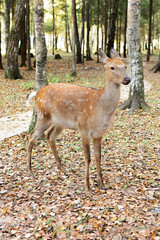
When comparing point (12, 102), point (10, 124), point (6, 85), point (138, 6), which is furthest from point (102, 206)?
point (6, 85)

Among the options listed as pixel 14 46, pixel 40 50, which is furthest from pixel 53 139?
pixel 14 46

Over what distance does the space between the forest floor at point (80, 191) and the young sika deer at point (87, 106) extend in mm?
546

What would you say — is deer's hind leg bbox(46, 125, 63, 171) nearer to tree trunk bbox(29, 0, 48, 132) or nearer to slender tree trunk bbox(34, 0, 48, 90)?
tree trunk bbox(29, 0, 48, 132)

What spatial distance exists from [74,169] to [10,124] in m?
4.81

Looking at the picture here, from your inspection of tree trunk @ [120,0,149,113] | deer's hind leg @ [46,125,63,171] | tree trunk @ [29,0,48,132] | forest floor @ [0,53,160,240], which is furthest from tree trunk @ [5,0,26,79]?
deer's hind leg @ [46,125,63,171]

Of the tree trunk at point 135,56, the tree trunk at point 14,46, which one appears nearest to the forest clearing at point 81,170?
the tree trunk at point 135,56

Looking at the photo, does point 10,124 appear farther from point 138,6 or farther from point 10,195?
point 138,6

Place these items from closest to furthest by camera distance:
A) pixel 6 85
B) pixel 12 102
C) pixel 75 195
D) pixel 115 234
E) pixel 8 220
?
1. pixel 115 234
2. pixel 8 220
3. pixel 75 195
4. pixel 12 102
5. pixel 6 85

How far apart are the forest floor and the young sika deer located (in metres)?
0.55

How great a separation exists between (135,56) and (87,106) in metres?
5.90

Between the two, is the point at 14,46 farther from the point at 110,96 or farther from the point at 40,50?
the point at 110,96

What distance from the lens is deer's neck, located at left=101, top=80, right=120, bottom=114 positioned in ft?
15.4

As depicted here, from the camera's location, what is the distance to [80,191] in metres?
5.24

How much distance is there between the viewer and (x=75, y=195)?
5.11 metres
